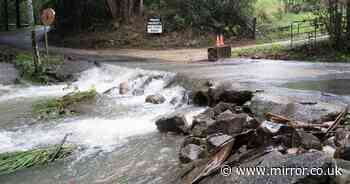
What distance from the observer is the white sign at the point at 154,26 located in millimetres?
24141

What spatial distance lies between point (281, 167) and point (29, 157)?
434 cm

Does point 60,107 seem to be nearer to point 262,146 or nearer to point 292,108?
point 292,108

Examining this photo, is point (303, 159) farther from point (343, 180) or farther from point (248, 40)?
point (248, 40)

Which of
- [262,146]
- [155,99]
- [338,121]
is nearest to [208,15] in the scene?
[155,99]

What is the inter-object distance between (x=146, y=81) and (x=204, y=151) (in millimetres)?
7632

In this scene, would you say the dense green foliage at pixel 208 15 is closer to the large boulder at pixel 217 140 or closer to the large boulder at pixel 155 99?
the large boulder at pixel 155 99

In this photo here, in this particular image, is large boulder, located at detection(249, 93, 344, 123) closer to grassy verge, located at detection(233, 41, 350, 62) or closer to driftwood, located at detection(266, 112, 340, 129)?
driftwood, located at detection(266, 112, 340, 129)

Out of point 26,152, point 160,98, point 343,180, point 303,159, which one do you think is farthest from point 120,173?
point 160,98

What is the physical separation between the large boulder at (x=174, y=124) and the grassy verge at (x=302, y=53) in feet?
30.9

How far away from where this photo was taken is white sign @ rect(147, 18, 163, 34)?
79.2ft

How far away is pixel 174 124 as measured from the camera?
908cm

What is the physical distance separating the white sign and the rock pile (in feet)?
52.7

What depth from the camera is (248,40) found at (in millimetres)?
24656

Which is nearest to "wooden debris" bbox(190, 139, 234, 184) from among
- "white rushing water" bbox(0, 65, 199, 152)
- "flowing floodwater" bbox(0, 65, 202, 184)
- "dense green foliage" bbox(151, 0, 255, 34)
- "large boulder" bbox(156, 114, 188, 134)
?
"flowing floodwater" bbox(0, 65, 202, 184)
